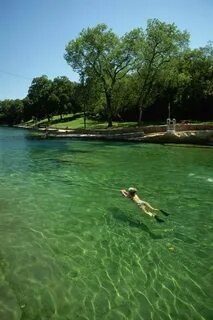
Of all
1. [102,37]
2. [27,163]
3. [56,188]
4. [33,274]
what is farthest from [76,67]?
[33,274]

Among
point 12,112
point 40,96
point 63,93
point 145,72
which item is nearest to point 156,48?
point 145,72

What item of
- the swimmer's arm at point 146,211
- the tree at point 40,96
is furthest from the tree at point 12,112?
the swimmer's arm at point 146,211

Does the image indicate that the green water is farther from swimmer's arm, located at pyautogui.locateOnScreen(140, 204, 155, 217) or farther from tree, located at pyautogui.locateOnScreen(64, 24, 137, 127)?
tree, located at pyautogui.locateOnScreen(64, 24, 137, 127)

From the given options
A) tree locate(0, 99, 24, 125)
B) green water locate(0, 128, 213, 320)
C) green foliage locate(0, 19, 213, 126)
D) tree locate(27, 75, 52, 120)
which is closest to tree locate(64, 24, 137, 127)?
green foliage locate(0, 19, 213, 126)

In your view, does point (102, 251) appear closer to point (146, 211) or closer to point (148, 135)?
point (146, 211)

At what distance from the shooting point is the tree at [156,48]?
5166 cm

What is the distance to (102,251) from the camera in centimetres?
1045

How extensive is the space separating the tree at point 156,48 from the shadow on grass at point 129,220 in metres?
42.9

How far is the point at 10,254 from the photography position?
10.1 meters

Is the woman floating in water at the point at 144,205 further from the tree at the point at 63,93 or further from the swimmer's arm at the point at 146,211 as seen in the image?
the tree at the point at 63,93

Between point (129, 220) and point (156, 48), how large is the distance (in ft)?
148

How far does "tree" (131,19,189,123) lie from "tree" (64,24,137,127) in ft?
6.89

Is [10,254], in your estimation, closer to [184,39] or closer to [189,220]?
[189,220]

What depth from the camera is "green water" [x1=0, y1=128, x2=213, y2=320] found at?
7707 millimetres
